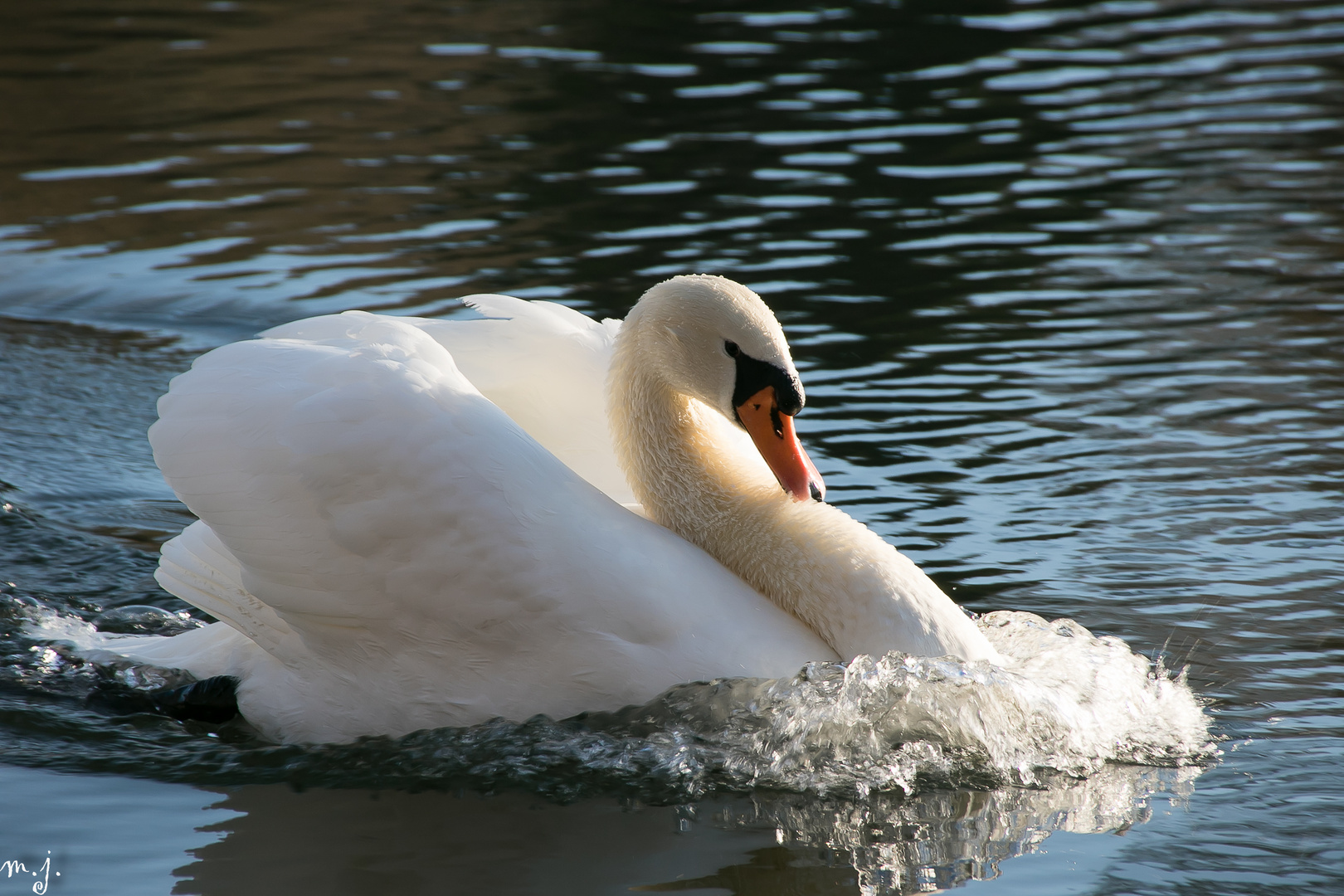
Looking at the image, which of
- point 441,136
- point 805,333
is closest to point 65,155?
point 441,136

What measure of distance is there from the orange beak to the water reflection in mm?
947

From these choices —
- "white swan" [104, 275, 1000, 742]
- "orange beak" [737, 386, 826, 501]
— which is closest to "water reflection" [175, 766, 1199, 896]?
"white swan" [104, 275, 1000, 742]

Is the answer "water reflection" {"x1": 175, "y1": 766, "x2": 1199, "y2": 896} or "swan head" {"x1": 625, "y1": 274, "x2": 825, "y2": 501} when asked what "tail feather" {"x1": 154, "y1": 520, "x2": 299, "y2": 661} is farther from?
"swan head" {"x1": 625, "y1": 274, "x2": 825, "y2": 501}

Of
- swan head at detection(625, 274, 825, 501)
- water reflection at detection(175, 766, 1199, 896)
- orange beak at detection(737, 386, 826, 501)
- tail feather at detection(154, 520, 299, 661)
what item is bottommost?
water reflection at detection(175, 766, 1199, 896)

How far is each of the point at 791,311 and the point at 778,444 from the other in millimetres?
4016

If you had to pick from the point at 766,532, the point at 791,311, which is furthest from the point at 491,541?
the point at 791,311

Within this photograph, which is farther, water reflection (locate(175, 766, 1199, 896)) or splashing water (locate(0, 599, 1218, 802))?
splashing water (locate(0, 599, 1218, 802))

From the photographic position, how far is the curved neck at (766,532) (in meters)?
4.27

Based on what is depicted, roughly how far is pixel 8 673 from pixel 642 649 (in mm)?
2203

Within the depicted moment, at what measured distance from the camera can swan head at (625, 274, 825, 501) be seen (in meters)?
4.45

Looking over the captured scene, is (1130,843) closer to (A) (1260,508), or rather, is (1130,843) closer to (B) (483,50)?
(A) (1260,508)

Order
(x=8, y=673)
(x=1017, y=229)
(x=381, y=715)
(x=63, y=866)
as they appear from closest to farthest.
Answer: (x=63, y=866), (x=381, y=715), (x=8, y=673), (x=1017, y=229)

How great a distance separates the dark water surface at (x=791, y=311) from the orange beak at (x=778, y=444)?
95 centimetres

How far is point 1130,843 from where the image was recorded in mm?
3861
